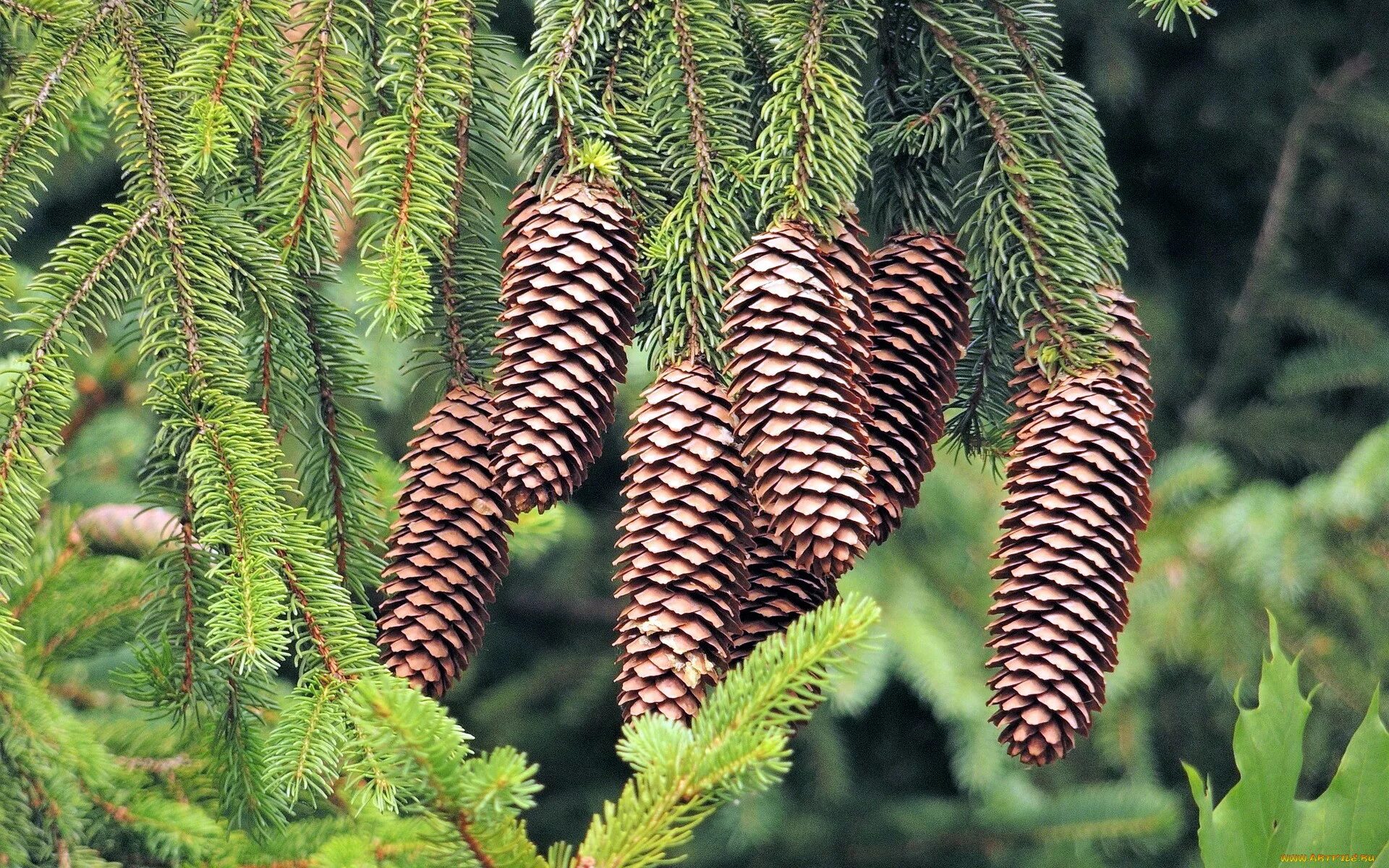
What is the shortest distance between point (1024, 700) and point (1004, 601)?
0.20 ft

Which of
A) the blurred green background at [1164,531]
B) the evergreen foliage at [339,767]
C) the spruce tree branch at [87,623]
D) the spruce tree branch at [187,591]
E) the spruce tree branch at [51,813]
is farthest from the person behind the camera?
the blurred green background at [1164,531]

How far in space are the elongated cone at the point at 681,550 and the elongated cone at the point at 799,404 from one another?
0.08ft

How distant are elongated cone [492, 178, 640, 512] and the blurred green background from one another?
4.39 ft

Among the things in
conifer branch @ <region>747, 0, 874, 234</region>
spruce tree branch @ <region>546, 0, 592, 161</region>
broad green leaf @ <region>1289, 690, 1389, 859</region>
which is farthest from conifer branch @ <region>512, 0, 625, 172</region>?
broad green leaf @ <region>1289, 690, 1389, 859</region>

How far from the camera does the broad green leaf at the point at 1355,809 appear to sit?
2.72ft

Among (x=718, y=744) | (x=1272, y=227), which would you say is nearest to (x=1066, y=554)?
(x=718, y=744)

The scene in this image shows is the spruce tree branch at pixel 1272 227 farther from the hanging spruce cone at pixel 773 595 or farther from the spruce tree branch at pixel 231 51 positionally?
the spruce tree branch at pixel 231 51

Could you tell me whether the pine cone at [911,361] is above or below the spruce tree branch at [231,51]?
below

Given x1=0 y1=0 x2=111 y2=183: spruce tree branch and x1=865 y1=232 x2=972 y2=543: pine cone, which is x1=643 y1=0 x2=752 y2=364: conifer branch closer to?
x1=865 y1=232 x2=972 y2=543: pine cone

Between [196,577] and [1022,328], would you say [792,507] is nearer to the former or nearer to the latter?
[1022,328]

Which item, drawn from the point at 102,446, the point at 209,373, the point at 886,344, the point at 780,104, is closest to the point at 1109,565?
the point at 886,344

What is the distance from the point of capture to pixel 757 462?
67 centimetres

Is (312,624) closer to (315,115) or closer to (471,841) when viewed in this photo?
(471,841)

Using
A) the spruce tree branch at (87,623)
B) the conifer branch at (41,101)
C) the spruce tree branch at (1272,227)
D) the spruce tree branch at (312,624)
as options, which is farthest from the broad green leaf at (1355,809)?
the spruce tree branch at (1272,227)
